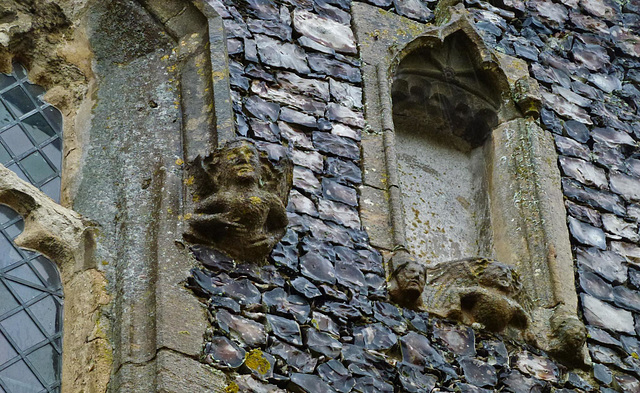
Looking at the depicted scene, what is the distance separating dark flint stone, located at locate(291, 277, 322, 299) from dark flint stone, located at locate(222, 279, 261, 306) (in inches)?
7.9

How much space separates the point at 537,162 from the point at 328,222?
1.43 metres

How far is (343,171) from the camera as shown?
6.56m

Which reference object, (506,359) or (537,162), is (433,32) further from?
(506,359)

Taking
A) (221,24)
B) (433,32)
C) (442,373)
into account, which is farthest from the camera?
(433,32)

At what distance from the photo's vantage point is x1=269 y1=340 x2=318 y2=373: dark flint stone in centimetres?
558

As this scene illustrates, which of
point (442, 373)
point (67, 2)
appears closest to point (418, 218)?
point (442, 373)

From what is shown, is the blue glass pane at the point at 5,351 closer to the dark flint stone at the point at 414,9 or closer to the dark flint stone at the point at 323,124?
the dark flint stone at the point at 323,124

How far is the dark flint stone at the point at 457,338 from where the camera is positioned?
19.9ft

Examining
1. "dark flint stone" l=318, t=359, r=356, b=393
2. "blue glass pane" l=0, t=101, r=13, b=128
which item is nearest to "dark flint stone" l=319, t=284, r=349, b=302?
"dark flint stone" l=318, t=359, r=356, b=393

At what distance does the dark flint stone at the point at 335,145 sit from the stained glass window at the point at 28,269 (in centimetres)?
118

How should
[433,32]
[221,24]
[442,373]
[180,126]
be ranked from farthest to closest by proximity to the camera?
[433,32] → [221,24] → [180,126] → [442,373]

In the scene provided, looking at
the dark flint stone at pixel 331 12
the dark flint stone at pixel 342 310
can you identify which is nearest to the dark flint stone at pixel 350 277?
the dark flint stone at pixel 342 310

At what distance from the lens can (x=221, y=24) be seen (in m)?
6.81

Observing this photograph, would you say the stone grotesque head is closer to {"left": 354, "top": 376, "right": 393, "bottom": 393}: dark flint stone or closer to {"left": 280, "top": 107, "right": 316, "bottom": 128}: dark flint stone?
{"left": 354, "top": 376, "right": 393, "bottom": 393}: dark flint stone
